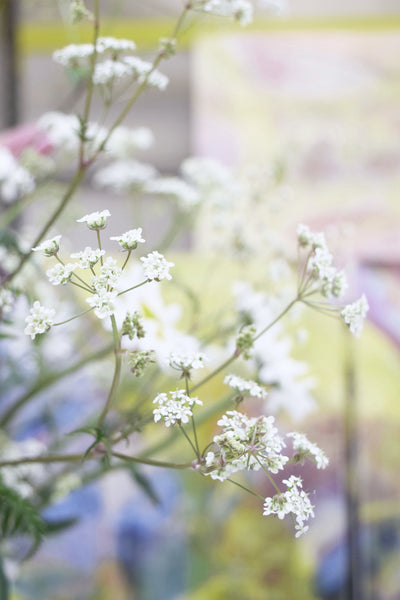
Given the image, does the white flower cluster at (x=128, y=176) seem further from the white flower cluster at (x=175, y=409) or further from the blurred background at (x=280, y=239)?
the white flower cluster at (x=175, y=409)

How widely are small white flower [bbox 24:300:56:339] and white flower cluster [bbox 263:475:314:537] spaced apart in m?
0.10

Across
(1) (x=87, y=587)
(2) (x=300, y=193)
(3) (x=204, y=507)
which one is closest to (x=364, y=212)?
(2) (x=300, y=193)

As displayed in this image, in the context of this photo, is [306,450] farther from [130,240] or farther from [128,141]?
[128,141]

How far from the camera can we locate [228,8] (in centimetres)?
33

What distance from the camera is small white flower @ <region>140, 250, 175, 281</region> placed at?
0.76ft

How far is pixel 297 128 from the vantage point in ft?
2.93

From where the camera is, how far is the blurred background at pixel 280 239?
65 cm

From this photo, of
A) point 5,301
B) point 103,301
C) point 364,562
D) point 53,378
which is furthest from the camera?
point 364,562

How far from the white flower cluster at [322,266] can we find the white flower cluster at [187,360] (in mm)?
60

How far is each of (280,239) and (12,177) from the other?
0.18 m

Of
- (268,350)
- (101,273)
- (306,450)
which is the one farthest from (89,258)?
(268,350)

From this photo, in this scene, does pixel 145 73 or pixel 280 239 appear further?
pixel 280 239

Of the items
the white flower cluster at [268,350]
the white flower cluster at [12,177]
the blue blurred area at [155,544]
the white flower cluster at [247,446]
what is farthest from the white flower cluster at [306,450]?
the blue blurred area at [155,544]

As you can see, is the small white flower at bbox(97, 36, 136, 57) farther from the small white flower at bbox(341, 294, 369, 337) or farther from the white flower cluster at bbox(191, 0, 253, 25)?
the small white flower at bbox(341, 294, 369, 337)
